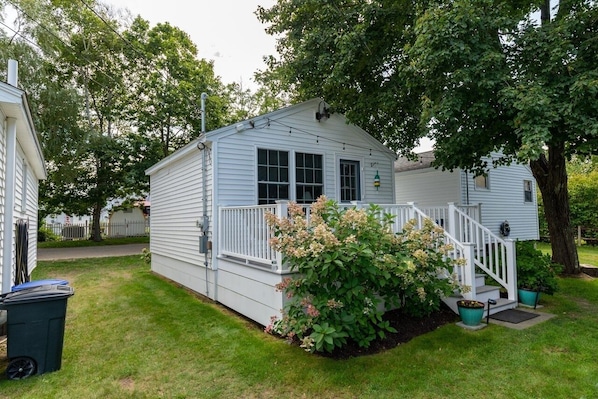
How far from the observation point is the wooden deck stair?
5160 mm

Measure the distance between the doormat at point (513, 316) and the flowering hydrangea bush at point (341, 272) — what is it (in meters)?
1.35

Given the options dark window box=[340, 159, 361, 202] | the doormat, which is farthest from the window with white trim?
the doormat

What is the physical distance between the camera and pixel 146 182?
16641mm

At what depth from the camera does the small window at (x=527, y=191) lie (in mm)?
15406

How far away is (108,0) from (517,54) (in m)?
20.1

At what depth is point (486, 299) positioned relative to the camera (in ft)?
17.3

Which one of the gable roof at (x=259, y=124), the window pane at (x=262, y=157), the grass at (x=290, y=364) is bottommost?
the grass at (x=290, y=364)

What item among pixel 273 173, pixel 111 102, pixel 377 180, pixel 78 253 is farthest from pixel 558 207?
pixel 111 102

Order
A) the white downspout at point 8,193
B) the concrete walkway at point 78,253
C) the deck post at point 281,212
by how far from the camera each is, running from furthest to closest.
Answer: the concrete walkway at point 78,253 < the deck post at point 281,212 < the white downspout at point 8,193

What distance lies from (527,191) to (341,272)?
15823 millimetres

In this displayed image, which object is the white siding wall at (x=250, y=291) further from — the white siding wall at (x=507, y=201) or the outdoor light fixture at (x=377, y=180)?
the white siding wall at (x=507, y=201)

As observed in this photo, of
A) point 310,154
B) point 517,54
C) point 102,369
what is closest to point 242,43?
point 310,154

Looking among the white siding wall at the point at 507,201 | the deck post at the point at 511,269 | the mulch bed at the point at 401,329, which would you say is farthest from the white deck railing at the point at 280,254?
the white siding wall at the point at 507,201

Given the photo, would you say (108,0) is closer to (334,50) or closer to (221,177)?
(334,50)
